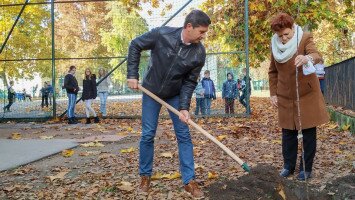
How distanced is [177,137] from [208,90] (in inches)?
331

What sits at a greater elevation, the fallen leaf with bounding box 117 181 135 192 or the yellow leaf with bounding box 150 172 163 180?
the yellow leaf with bounding box 150 172 163 180

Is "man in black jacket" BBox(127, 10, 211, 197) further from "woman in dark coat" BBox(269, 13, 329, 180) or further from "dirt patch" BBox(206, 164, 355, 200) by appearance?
"woman in dark coat" BBox(269, 13, 329, 180)

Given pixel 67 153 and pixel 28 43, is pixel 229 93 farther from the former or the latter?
pixel 28 43

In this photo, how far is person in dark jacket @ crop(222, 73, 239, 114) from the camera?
12352 millimetres

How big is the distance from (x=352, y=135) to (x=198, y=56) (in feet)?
15.9

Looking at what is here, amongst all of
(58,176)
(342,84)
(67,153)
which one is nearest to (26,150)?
(67,153)

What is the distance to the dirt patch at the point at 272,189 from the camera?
3.86m

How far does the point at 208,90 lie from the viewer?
12594 mm

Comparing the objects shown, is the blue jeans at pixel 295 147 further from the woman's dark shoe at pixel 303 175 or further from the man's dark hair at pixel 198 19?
the man's dark hair at pixel 198 19

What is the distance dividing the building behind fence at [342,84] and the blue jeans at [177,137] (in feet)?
19.0

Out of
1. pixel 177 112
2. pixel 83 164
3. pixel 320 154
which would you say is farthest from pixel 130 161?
pixel 320 154

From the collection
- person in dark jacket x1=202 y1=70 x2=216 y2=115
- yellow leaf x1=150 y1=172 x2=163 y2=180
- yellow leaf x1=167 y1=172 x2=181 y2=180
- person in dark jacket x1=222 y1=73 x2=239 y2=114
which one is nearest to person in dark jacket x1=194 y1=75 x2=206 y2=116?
person in dark jacket x1=202 y1=70 x2=216 y2=115

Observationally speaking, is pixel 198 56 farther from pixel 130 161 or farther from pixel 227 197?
pixel 130 161

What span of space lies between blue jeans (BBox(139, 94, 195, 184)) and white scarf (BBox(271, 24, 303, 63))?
3.91 feet
